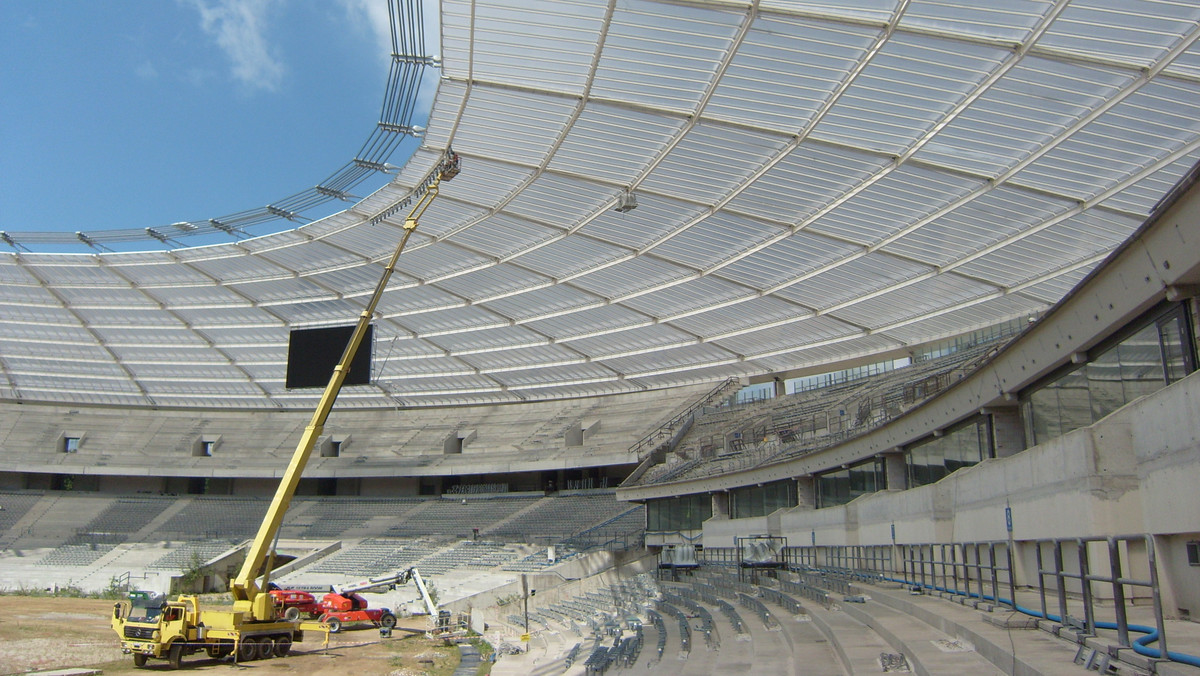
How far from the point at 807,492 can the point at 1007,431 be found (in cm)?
1558

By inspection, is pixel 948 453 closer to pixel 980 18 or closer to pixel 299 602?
pixel 980 18

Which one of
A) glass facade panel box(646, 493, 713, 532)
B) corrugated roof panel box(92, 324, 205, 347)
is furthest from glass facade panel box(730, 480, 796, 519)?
corrugated roof panel box(92, 324, 205, 347)

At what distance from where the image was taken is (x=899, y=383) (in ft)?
134

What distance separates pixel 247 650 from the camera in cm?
2317

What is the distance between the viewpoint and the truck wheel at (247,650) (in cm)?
2286

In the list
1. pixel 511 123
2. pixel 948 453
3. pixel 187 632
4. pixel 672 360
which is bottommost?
pixel 187 632

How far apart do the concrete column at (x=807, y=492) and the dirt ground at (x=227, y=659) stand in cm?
1509

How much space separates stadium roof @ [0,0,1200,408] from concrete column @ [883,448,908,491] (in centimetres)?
924

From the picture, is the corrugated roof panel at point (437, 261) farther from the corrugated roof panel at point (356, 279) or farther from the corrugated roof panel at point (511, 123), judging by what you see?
the corrugated roof panel at point (511, 123)

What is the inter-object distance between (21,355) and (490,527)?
3554 centimetres

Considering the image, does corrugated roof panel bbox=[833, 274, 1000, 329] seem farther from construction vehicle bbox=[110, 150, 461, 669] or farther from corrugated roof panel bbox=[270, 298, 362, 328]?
corrugated roof panel bbox=[270, 298, 362, 328]

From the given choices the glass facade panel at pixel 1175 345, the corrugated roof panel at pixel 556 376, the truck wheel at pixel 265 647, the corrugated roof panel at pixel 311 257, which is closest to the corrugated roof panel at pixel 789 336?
the corrugated roof panel at pixel 556 376

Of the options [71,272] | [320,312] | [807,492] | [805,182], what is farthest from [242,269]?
[807,492]

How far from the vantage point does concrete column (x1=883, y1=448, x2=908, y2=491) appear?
26.9m
